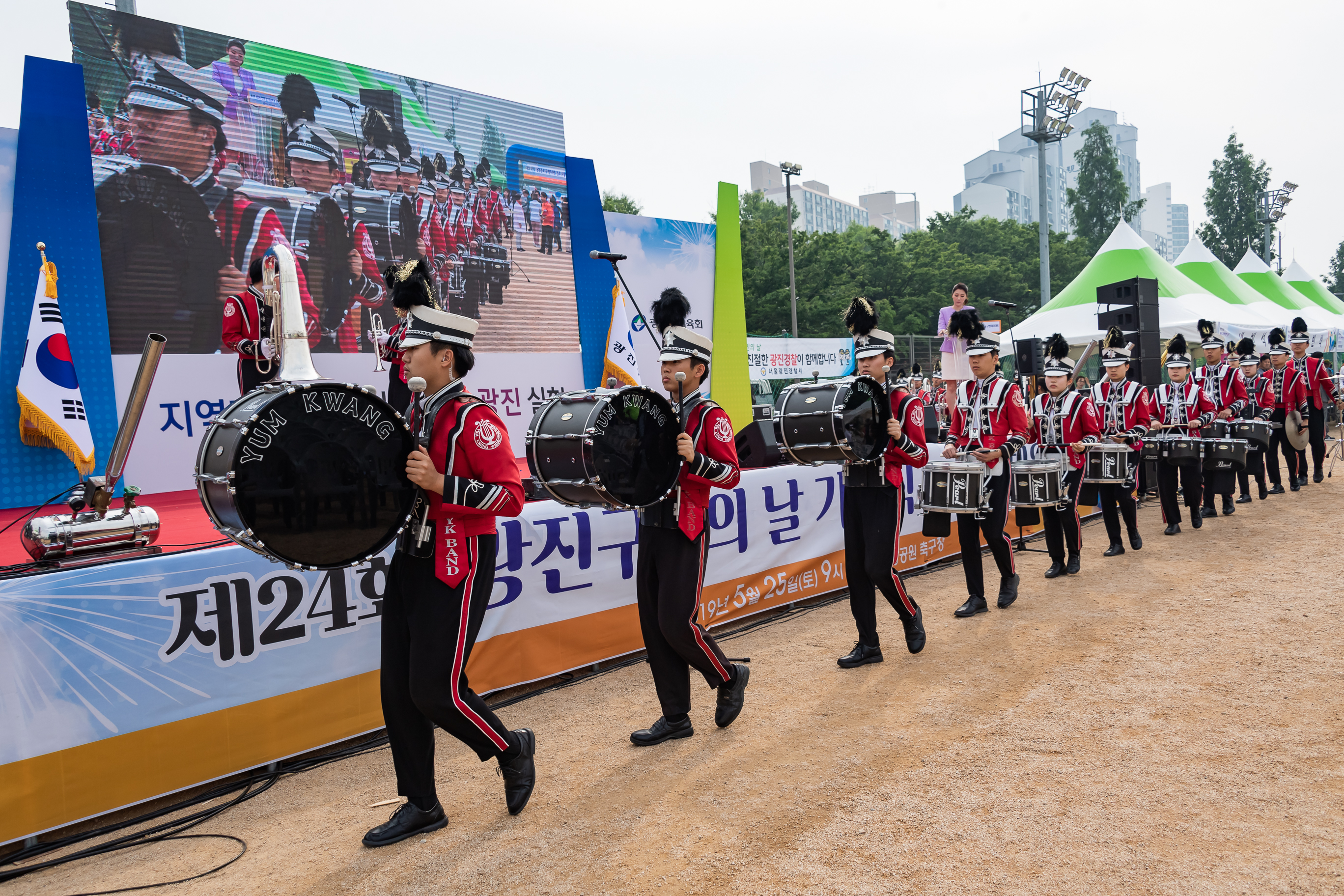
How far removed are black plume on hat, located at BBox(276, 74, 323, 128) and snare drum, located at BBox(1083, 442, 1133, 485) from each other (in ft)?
29.3

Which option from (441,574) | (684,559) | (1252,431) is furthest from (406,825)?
(1252,431)

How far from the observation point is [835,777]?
3637 mm

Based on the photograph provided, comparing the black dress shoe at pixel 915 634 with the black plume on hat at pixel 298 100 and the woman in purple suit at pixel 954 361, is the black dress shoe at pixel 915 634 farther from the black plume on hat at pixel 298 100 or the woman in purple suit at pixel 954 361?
the black plume on hat at pixel 298 100

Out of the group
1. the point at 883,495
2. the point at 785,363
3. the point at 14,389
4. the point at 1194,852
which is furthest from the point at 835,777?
the point at 785,363

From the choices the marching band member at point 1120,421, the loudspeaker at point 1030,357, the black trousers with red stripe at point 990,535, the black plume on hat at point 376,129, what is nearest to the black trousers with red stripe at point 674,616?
the black trousers with red stripe at point 990,535

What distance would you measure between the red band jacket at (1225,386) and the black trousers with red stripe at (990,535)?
18.8 ft

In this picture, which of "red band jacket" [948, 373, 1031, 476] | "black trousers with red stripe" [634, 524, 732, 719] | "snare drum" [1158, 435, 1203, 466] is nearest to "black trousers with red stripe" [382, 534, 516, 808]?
"black trousers with red stripe" [634, 524, 732, 719]

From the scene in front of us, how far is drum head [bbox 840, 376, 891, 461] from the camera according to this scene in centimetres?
493

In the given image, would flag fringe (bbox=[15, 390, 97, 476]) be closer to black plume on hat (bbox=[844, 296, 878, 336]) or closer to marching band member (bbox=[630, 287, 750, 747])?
marching band member (bbox=[630, 287, 750, 747])

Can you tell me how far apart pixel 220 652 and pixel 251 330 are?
2.74 m

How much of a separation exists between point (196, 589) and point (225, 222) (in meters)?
6.23

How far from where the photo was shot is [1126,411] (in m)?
9.12

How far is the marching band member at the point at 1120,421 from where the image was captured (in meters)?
8.38

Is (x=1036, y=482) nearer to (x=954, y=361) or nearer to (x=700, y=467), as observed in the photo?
(x=954, y=361)
